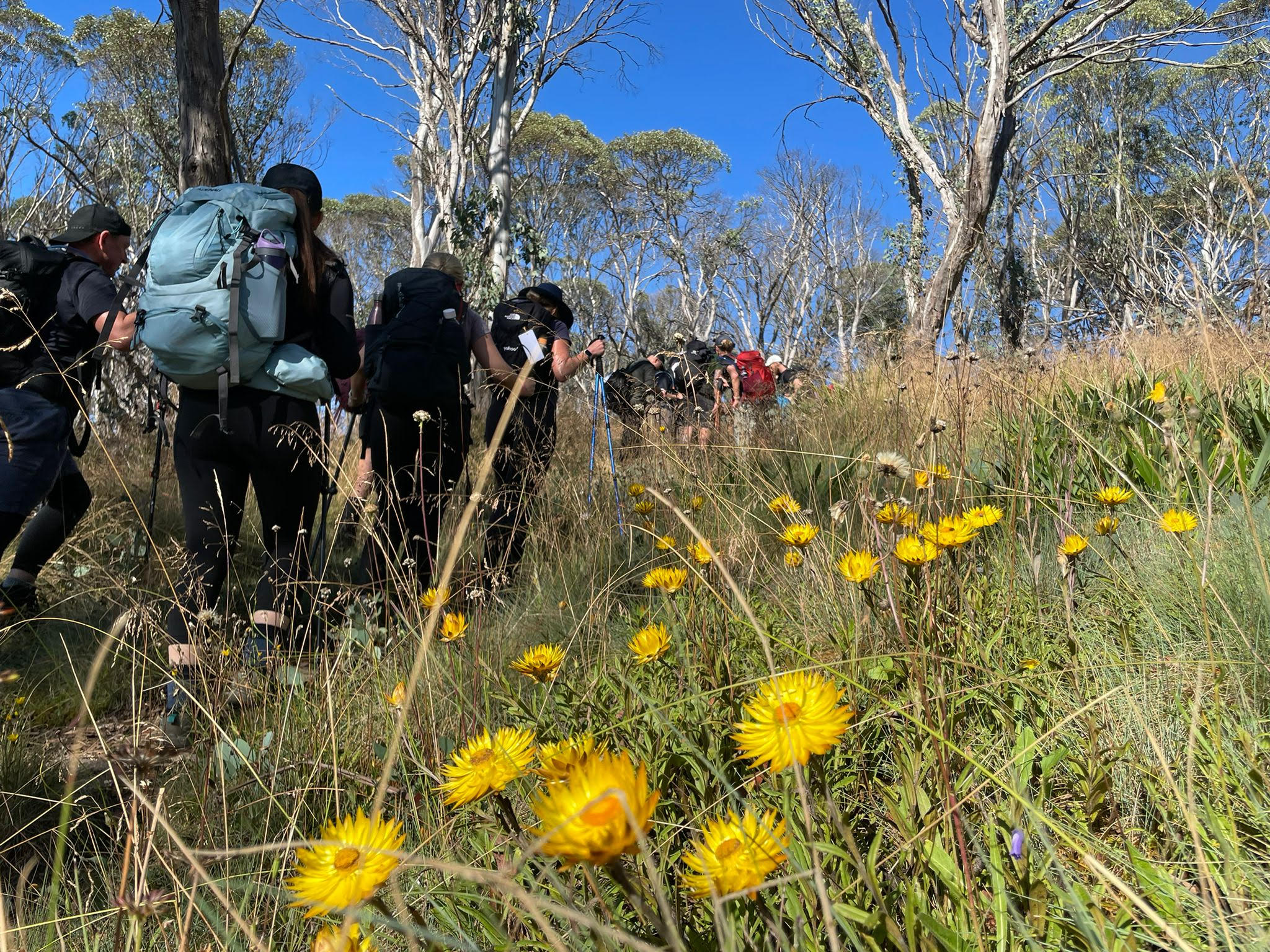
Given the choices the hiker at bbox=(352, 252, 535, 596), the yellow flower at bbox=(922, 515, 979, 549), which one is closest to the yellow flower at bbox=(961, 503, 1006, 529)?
the yellow flower at bbox=(922, 515, 979, 549)

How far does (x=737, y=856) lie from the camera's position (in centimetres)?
66

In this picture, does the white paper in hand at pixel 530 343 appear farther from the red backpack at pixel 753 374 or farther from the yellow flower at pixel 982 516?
the red backpack at pixel 753 374

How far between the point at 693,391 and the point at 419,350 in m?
1.22

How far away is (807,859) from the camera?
0.85 m

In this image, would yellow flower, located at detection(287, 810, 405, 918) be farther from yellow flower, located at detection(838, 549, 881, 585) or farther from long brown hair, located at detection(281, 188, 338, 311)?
long brown hair, located at detection(281, 188, 338, 311)

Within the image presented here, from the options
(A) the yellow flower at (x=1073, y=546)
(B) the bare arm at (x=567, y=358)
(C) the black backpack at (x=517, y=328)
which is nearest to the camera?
(A) the yellow flower at (x=1073, y=546)

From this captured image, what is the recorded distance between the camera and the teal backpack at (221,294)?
222 cm

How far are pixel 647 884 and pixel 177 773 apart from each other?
1.41 metres

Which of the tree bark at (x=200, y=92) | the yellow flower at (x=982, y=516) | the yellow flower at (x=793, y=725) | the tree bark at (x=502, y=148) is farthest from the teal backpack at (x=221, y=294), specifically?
the tree bark at (x=502, y=148)

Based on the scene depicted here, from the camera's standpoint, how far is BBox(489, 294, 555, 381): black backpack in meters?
4.20

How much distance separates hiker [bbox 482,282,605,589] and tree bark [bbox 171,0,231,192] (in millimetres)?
1523

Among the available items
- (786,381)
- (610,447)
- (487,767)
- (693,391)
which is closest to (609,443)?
(610,447)

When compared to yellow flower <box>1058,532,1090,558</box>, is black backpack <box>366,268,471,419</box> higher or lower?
higher

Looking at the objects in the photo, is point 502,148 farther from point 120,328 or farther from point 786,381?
point 120,328
